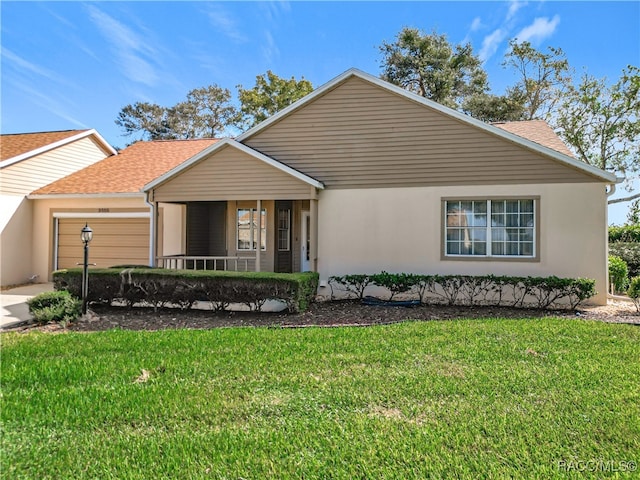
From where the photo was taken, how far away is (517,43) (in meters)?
26.0

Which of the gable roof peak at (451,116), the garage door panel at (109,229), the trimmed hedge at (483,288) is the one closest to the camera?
the trimmed hedge at (483,288)

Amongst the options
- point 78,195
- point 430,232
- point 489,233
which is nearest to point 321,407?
point 430,232

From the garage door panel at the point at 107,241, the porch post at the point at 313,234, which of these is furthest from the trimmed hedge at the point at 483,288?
the garage door panel at the point at 107,241

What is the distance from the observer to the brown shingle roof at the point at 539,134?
11828mm

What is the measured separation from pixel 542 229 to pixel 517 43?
69.5 feet

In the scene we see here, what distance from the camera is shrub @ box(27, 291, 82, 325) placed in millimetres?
→ 8195

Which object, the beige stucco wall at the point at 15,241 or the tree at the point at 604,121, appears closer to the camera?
the beige stucco wall at the point at 15,241

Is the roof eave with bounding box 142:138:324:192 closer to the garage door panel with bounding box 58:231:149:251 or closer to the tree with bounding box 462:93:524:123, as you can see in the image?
the garage door panel with bounding box 58:231:149:251

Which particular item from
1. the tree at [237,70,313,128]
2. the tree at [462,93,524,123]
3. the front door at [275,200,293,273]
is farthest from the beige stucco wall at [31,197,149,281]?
the tree at [462,93,524,123]

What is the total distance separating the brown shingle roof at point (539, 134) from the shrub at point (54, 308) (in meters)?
12.5

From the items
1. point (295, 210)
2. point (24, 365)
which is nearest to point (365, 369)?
point (24, 365)

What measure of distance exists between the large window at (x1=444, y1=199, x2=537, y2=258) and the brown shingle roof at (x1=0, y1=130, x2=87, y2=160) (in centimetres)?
1461

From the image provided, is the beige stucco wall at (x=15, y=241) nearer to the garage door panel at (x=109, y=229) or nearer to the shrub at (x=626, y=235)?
the garage door panel at (x=109, y=229)

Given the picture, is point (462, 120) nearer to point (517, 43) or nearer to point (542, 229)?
point (542, 229)
